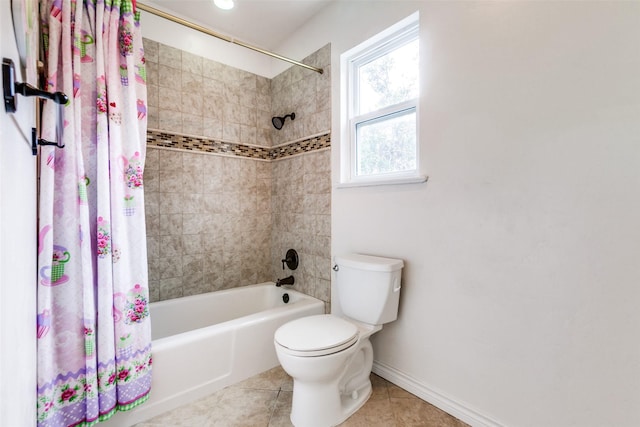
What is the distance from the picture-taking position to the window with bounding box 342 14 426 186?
174cm

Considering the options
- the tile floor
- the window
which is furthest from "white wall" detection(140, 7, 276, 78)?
the tile floor

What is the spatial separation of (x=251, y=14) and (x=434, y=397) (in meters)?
2.79

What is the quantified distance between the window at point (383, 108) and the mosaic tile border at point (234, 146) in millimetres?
258

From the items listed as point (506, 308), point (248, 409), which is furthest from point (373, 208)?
point (248, 409)

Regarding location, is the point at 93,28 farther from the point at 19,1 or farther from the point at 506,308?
the point at 506,308

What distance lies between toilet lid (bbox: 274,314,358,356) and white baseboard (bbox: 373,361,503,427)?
51 centimetres

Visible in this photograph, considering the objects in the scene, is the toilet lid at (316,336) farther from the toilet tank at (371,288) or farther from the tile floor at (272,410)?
the tile floor at (272,410)

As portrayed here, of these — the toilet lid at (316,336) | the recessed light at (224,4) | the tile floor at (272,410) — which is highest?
the recessed light at (224,4)

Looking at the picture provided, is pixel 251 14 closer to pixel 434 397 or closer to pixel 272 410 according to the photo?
pixel 272 410

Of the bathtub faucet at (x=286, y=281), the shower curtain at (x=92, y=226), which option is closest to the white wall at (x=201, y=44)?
the shower curtain at (x=92, y=226)

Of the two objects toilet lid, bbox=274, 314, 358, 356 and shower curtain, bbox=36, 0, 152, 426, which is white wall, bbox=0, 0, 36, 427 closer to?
shower curtain, bbox=36, 0, 152, 426

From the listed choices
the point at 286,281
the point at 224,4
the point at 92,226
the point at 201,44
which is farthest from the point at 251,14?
the point at 286,281

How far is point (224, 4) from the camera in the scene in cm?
205

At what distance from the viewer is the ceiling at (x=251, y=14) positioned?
6.92 ft
